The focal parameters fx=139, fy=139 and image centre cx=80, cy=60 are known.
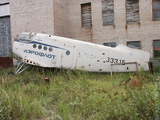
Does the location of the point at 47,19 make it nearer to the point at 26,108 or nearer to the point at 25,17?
the point at 25,17

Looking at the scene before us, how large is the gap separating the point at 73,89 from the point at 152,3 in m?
11.5

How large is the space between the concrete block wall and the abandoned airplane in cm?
440

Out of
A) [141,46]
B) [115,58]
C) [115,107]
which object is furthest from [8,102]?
[141,46]

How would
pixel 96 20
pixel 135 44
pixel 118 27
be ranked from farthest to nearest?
1. pixel 96 20
2. pixel 118 27
3. pixel 135 44

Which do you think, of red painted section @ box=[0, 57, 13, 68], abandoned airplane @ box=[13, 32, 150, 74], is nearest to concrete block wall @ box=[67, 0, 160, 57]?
abandoned airplane @ box=[13, 32, 150, 74]

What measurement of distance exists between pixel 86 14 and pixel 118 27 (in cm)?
357

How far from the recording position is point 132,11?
498 inches

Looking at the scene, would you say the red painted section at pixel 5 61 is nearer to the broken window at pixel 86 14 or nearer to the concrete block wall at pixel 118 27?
the concrete block wall at pixel 118 27

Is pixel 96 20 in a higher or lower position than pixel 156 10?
lower

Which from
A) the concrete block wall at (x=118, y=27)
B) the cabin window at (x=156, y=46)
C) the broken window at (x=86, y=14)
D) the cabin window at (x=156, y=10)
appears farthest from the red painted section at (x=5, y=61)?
the cabin window at (x=156, y=10)

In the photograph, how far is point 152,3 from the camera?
1213 cm

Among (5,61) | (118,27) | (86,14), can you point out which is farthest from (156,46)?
(5,61)

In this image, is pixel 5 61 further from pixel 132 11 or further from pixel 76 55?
pixel 132 11

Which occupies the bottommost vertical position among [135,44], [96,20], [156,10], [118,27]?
[135,44]
